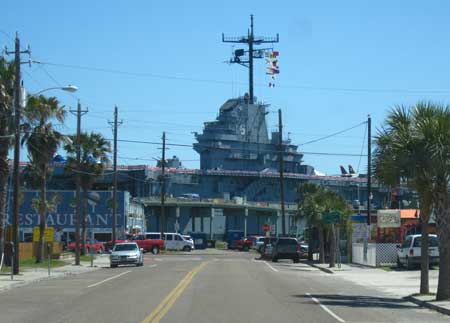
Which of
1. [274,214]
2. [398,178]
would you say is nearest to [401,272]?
[398,178]

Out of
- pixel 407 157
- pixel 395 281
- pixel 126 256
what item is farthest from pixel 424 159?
pixel 126 256

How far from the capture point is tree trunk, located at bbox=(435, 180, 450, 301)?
20500mm

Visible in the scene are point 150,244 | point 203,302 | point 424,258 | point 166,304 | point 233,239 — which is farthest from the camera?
point 233,239

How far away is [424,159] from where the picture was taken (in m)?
20.5

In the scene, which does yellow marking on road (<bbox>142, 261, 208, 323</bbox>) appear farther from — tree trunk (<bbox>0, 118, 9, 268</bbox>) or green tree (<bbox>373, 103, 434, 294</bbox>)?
tree trunk (<bbox>0, 118, 9, 268</bbox>)

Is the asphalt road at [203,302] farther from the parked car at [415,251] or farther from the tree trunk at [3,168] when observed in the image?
the parked car at [415,251]

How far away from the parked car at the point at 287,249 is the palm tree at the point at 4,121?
22087 mm

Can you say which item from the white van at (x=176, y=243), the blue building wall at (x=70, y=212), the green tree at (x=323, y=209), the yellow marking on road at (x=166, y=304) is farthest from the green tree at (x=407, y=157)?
the blue building wall at (x=70, y=212)

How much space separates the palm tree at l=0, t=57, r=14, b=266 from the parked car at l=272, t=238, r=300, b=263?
22087 mm

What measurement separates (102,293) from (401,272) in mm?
17652

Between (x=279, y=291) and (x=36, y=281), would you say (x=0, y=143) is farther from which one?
(x=279, y=291)

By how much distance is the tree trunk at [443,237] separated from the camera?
20.5 metres

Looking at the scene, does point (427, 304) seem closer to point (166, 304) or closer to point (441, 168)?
point (441, 168)

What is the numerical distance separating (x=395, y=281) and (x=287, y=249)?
22.2m
